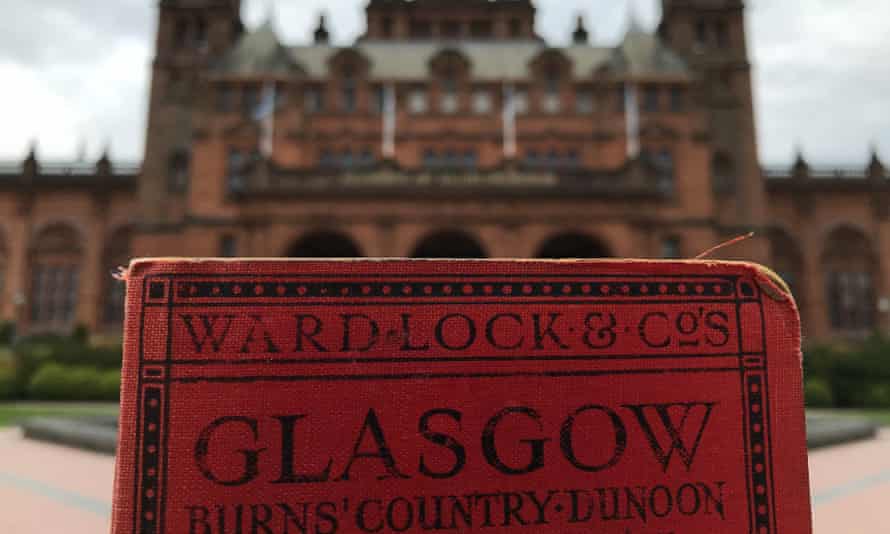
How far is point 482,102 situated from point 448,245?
411 inches

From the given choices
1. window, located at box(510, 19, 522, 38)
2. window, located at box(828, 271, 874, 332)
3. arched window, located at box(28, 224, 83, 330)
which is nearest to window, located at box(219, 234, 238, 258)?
arched window, located at box(28, 224, 83, 330)

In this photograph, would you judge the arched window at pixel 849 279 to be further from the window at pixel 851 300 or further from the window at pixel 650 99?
the window at pixel 650 99

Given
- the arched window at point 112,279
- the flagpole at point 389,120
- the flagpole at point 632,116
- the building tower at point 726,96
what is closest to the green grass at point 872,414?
the building tower at point 726,96

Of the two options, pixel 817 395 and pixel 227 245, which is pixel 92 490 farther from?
pixel 227 245

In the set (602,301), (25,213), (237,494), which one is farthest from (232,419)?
(25,213)

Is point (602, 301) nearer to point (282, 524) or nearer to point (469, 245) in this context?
point (282, 524)

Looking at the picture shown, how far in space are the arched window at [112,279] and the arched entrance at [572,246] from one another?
27.9 m

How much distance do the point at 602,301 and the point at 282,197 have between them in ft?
72.6

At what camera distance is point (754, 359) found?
91.7 inches

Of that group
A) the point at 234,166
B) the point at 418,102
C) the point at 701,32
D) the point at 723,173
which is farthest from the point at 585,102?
the point at 234,166

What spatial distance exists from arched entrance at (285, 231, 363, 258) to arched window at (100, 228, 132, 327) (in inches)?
725

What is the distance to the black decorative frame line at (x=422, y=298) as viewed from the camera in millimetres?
2098

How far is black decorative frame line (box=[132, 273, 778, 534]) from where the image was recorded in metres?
2.10

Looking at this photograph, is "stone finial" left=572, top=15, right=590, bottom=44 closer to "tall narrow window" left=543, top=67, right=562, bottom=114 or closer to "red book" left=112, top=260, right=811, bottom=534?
"tall narrow window" left=543, top=67, right=562, bottom=114
